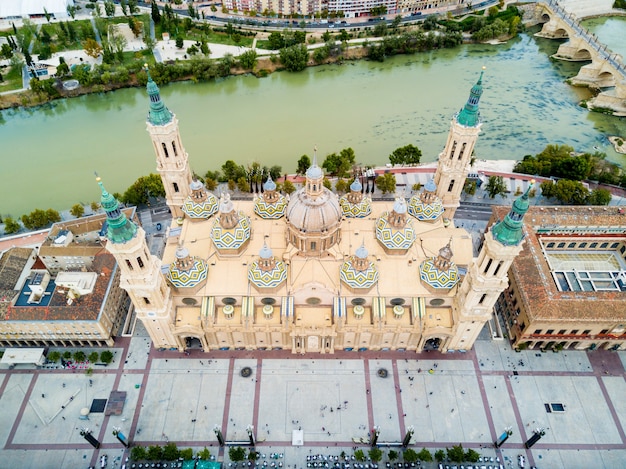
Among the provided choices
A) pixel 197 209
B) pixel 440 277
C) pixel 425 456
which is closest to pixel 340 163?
pixel 197 209

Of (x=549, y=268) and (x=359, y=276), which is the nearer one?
(x=359, y=276)

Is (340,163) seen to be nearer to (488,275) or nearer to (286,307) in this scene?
(286,307)

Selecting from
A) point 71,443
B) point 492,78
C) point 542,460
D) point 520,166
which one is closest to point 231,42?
point 492,78

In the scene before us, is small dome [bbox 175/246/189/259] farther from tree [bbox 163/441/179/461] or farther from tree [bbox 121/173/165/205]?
tree [bbox 121/173/165/205]

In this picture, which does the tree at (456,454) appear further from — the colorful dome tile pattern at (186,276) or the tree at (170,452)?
the colorful dome tile pattern at (186,276)

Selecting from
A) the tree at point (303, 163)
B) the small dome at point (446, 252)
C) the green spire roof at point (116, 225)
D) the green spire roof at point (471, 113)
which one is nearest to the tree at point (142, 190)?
the tree at point (303, 163)

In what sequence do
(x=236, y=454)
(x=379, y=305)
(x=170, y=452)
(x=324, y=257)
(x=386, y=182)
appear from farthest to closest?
(x=386, y=182), (x=324, y=257), (x=379, y=305), (x=170, y=452), (x=236, y=454)
